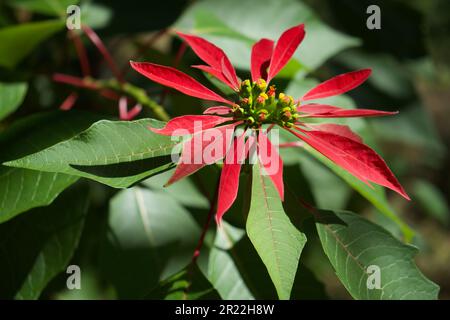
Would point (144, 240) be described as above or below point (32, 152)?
below

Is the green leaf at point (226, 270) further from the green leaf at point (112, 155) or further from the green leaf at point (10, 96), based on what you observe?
the green leaf at point (10, 96)

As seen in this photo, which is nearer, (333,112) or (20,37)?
(333,112)

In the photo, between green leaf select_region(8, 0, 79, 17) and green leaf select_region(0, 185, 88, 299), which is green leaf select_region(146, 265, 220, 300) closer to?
green leaf select_region(0, 185, 88, 299)

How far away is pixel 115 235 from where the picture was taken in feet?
2.79

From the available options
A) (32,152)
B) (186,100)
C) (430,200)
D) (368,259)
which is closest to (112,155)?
(32,152)

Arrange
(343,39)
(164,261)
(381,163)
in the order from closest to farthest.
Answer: (381,163) → (164,261) → (343,39)

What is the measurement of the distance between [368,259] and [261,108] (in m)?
0.20

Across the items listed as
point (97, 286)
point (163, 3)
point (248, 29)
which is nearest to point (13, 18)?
point (163, 3)

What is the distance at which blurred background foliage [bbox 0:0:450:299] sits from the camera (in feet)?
2.42

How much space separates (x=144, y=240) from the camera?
87cm

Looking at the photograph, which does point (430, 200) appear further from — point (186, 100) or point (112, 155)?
point (112, 155)

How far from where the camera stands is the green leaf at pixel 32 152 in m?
0.60
